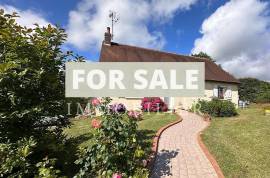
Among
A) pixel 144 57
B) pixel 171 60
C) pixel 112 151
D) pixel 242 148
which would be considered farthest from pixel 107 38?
pixel 112 151

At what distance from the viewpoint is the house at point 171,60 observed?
2573 cm

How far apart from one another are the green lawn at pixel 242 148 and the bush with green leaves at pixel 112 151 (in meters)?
2.84

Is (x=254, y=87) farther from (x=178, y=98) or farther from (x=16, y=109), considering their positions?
(x=16, y=109)

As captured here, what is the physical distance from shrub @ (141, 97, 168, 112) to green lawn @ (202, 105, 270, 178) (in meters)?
8.57

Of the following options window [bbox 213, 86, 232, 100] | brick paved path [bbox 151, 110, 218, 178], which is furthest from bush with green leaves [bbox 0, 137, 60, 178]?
window [bbox 213, 86, 232, 100]

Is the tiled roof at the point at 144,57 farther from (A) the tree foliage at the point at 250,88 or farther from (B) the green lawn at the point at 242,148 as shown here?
(A) the tree foliage at the point at 250,88

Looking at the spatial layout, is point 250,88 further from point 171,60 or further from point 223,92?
point 171,60

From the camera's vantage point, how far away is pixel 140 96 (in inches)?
925

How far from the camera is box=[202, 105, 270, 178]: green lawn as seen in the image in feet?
24.5

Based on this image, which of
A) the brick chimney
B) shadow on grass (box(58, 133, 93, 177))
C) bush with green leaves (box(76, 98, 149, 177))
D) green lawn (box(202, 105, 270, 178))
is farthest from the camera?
the brick chimney

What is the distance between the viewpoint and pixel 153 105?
22.2m

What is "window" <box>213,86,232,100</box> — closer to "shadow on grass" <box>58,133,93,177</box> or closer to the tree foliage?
the tree foliage

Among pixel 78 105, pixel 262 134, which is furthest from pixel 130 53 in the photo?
pixel 78 105

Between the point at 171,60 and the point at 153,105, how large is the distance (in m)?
9.35
